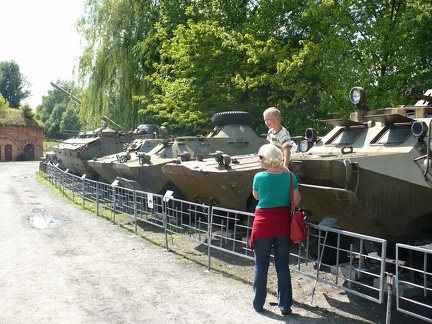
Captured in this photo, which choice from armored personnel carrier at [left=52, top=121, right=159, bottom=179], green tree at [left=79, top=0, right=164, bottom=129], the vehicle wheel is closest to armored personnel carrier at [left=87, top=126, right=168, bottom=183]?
the vehicle wheel

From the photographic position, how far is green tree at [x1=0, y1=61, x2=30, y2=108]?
2785 inches

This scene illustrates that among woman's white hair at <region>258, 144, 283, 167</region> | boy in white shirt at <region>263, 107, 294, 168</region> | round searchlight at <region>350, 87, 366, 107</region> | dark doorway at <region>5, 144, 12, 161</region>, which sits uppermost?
round searchlight at <region>350, 87, 366, 107</region>

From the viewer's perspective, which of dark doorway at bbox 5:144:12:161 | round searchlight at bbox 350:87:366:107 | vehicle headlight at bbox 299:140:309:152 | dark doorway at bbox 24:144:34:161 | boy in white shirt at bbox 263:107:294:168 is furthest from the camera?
dark doorway at bbox 24:144:34:161

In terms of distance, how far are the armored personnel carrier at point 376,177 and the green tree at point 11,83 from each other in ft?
234

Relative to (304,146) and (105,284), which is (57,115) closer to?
(304,146)

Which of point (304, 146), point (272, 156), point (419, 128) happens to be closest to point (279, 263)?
point (272, 156)

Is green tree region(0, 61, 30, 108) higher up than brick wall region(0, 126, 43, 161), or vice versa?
green tree region(0, 61, 30, 108)

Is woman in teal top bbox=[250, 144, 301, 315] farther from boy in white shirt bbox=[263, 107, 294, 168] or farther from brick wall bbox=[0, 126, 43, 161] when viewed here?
brick wall bbox=[0, 126, 43, 161]

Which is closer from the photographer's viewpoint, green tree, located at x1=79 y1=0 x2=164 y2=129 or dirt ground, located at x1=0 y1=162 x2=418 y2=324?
dirt ground, located at x1=0 y1=162 x2=418 y2=324

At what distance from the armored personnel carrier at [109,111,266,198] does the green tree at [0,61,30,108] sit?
64350 mm

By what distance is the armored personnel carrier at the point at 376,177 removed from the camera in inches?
225

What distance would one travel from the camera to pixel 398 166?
5770mm

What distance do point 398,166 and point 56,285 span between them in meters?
4.56

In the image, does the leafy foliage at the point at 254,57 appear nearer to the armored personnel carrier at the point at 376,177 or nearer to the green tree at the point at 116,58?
the green tree at the point at 116,58
